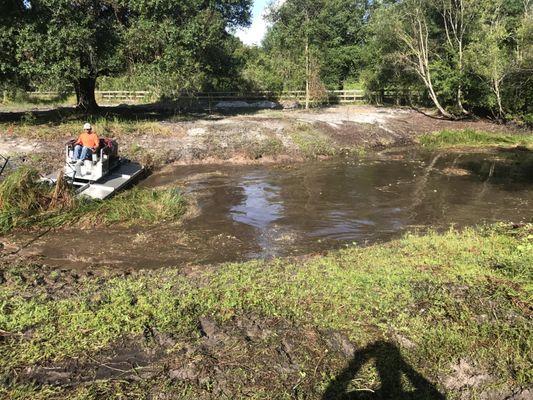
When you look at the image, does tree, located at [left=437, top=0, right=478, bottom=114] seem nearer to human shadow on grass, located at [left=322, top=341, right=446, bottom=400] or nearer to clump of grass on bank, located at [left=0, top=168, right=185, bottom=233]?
clump of grass on bank, located at [left=0, top=168, right=185, bottom=233]

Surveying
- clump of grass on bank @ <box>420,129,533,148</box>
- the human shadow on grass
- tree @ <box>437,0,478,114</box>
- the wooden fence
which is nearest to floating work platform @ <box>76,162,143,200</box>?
the human shadow on grass

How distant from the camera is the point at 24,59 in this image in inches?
730

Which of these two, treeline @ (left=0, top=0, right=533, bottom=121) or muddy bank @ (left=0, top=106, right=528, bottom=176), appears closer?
muddy bank @ (left=0, top=106, right=528, bottom=176)

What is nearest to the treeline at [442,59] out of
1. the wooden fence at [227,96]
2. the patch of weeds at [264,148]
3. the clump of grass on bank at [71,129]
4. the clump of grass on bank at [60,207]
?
the wooden fence at [227,96]

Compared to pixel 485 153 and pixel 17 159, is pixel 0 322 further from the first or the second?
pixel 485 153

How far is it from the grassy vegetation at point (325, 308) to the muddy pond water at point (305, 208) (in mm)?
1883

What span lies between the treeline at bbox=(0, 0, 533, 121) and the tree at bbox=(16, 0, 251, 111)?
0.05 metres

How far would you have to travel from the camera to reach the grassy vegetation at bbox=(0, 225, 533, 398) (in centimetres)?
505

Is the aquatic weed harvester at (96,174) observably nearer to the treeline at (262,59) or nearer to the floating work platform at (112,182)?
the floating work platform at (112,182)

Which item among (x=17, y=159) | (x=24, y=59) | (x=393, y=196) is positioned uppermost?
(x=24, y=59)

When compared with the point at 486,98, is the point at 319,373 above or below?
below

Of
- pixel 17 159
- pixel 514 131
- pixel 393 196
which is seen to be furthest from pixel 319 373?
pixel 514 131

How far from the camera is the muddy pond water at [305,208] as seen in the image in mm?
9523

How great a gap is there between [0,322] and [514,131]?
91.8 ft
